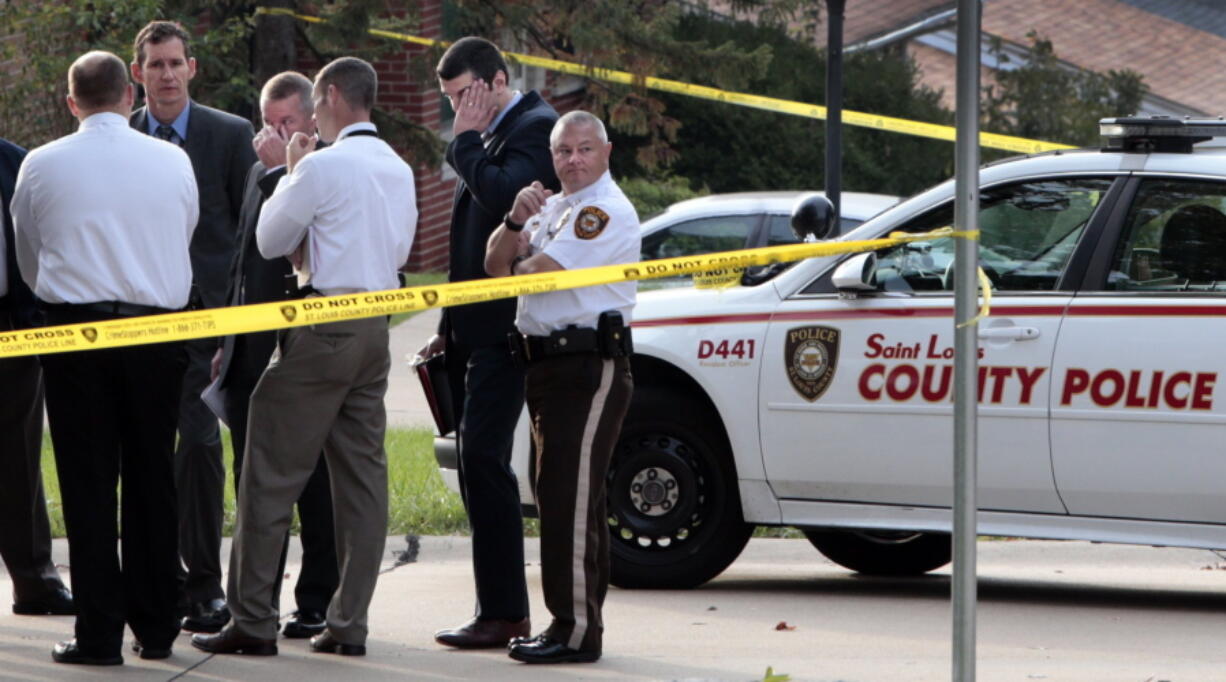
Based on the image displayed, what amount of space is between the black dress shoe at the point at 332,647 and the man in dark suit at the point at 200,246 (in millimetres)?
506

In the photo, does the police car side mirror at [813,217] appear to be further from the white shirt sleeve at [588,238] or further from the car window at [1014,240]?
the white shirt sleeve at [588,238]

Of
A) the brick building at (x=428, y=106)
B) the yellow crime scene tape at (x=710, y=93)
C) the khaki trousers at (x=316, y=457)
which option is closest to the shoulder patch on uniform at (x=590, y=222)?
the khaki trousers at (x=316, y=457)

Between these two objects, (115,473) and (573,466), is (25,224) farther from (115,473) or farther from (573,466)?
(573,466)

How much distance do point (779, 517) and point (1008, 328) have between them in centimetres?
116

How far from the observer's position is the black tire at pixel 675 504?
773cm

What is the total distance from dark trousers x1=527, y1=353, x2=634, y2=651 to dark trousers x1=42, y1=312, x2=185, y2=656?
1153 millimetres

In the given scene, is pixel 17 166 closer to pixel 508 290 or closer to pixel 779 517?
pixel 508 290

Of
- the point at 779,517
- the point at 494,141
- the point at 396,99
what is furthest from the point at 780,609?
the point at 396,99

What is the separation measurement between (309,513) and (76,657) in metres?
0.93

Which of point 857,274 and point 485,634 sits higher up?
point 857,274

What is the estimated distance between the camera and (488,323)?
20.6 feet

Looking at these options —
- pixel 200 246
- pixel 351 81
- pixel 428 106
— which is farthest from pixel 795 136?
pixel 351 81

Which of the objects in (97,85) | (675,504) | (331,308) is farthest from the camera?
(675,504)

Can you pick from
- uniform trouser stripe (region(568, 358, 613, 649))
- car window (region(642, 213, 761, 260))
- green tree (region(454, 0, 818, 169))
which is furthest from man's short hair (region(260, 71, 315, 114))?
green tree (region(454, 0, 818, 169))
